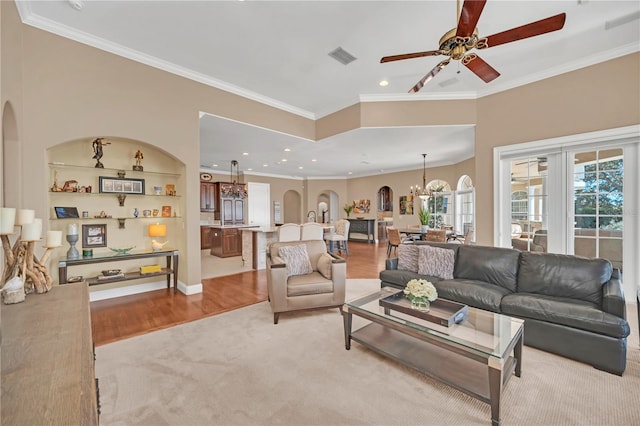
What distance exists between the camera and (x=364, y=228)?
1097 centimetres

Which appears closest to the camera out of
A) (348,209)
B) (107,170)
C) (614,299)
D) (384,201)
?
(614,299)

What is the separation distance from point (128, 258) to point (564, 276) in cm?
547

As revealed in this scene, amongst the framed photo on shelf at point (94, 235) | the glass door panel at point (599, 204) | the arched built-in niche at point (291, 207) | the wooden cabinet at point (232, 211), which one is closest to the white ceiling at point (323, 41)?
the glass door panel at point (599, 204)

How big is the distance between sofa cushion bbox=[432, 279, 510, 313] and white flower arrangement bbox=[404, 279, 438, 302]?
2.29ft

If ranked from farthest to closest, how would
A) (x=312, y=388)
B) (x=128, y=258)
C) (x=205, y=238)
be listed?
(x=205, y=238) < (x=128, y=258) < (x=312, y=388)

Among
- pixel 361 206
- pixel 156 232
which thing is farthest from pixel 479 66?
pixel 361 206

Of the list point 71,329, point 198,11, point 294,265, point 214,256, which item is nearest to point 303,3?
point 198,11

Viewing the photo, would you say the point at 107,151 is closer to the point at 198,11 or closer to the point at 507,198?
the point at 198,11

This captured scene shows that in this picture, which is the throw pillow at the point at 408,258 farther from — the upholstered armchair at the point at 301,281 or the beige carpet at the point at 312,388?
the beige carpet at the point at 312,388

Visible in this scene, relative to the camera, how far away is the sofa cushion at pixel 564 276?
8.60 feet

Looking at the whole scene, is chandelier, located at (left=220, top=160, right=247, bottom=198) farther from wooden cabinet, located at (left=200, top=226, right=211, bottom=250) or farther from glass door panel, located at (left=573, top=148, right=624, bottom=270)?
glass door panel, located at (left=573, top=148, right=624, bottom=270)

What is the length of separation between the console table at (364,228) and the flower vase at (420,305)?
8235mm

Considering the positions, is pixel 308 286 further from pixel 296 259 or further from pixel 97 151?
pixel 97 151

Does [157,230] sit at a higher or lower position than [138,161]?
lower
